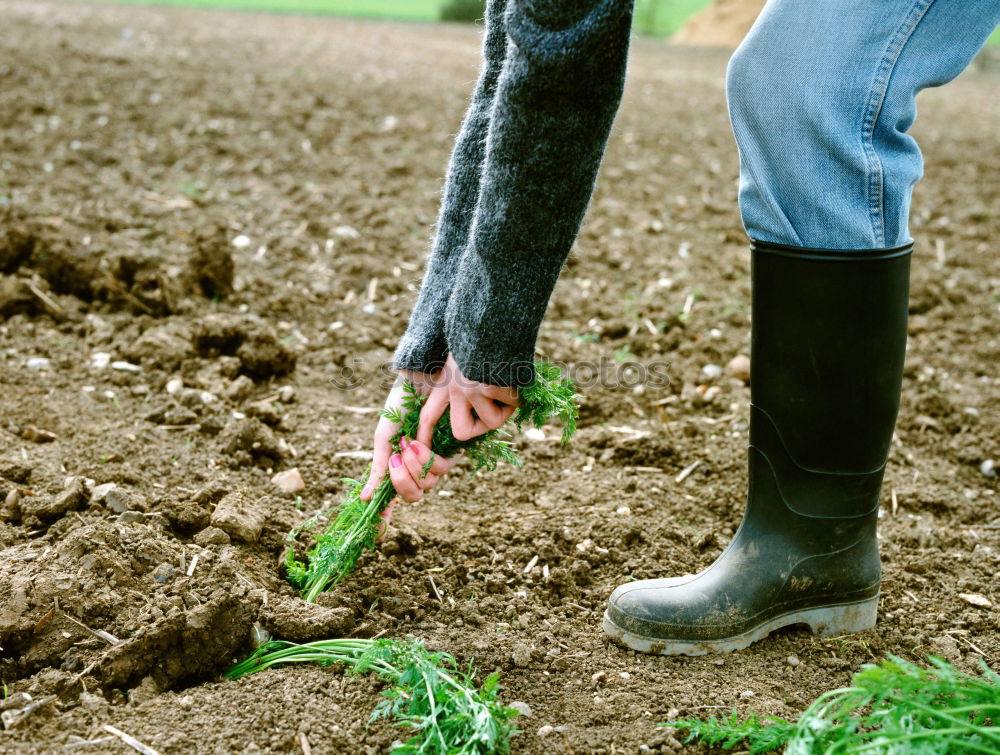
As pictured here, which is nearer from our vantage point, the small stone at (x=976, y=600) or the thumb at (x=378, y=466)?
the thumb at (x=378, y=466)

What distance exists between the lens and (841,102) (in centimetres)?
170

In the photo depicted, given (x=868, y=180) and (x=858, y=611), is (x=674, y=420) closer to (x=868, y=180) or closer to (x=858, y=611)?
(x=858, y=611)

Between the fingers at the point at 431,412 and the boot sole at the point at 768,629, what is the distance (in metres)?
0.58

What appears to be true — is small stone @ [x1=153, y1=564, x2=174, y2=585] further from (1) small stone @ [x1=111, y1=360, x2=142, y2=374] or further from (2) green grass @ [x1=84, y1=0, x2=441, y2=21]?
(2) green grass @ [x1=84, y1=0, x2=441, y2=21]

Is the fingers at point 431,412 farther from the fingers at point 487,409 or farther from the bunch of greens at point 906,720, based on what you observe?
the bunch of greens at point 906,720

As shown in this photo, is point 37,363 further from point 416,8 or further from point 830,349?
point 416,8

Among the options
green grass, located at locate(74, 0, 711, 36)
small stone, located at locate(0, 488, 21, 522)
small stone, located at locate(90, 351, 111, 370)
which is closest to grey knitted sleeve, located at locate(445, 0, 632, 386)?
small stone, located at locate(0, 488, 21, 522)

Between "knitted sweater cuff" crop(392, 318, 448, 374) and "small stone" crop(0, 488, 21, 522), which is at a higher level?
"knitted sweater cuff" crop(392, 318, 448, 374)

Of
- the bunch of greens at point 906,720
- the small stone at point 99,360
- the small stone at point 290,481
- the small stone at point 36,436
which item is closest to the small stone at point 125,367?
the small stone at point 99,360

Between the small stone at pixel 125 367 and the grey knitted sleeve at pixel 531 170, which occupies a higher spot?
the grey knitted sleeve at pixel 531 170

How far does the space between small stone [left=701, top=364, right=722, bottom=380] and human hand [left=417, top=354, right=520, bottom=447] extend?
1636 mm

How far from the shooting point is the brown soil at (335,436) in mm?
1848

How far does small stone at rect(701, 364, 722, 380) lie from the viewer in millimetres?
3332

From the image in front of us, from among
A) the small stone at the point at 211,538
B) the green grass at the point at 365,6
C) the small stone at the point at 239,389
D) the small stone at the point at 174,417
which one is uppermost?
the green grass at the point at 365,6
